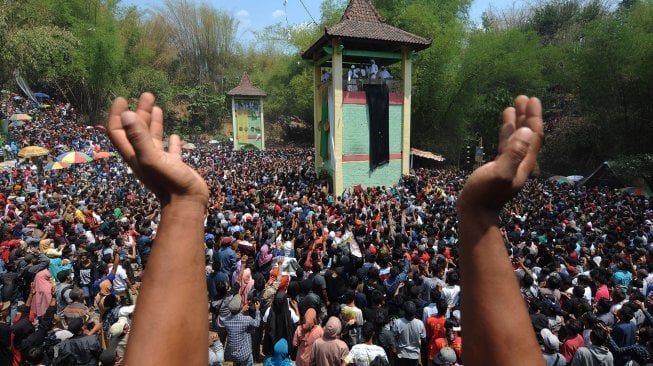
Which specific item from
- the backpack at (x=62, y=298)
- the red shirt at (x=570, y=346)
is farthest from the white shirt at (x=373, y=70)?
the red shirt at (x=570, y=346)

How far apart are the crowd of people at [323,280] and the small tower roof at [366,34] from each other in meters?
6.80

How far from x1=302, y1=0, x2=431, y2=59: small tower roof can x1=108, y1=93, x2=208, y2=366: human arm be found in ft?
49.2

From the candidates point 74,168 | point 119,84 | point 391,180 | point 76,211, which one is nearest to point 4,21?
point 74,168

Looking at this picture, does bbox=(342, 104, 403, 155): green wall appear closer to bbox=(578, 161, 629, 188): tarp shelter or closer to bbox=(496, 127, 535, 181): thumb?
bbox=(578, 161, 629, 188): tarp shelter

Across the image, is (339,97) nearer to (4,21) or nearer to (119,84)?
(4,21)

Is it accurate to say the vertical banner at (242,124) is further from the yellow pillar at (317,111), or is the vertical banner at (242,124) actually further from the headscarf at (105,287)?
the headscarf at (105,287)

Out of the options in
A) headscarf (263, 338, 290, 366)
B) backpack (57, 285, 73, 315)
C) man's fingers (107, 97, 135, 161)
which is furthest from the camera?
backpack (57, 285, 73, 315)

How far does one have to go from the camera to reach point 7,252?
729 cm

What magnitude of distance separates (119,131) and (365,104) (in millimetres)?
16041

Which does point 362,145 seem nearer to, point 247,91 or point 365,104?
point 365,104

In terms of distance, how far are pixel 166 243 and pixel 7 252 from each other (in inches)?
319

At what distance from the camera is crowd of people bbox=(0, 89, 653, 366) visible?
425 centimetres

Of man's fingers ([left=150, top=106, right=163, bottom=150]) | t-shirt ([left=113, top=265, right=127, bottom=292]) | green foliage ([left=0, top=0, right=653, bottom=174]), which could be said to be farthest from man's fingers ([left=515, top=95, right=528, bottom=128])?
green foliage ([left=0, top=0, right=653, bottom=174])

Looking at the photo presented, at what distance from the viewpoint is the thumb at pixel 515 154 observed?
1092 mm
